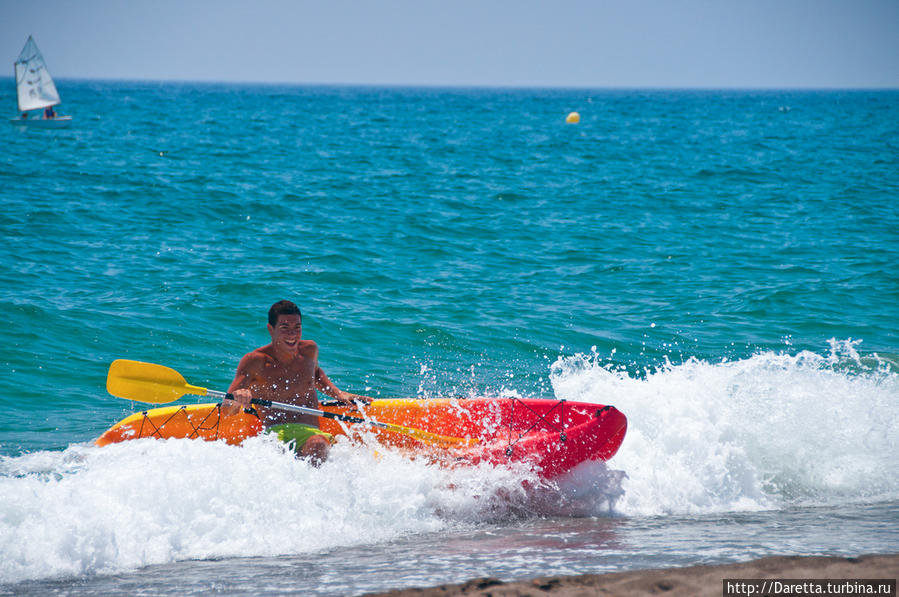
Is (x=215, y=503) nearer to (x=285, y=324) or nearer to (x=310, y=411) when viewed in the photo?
(x=310, y=411)

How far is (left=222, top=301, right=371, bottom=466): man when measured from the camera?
5180 mm

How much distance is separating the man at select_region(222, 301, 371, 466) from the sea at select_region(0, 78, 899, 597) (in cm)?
19

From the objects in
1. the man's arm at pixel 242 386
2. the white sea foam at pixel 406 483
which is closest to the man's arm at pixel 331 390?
the white sea foam at pixel 406 483

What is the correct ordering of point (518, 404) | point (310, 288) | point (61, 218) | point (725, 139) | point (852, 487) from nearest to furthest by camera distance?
point (852, 487) → point (518, 404) → point (310, 288) → point (61, 218) → point (725, 139)

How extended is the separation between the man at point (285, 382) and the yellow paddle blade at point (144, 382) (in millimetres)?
412

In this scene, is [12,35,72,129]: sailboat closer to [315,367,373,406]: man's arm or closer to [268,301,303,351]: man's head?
[315,367,373,406]: man's arm

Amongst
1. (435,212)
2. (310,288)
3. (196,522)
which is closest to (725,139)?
(435,212)

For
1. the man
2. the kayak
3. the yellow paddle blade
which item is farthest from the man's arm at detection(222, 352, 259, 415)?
the yellow paddle blade

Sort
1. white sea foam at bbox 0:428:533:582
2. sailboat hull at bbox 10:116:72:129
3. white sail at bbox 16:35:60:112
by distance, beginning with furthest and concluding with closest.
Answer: white sail at bbox 16:35:60:112
sailboat hull at bbox 10:116:72:129
white sea foam at bbox 0:428:533:582

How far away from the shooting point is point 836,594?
320cm

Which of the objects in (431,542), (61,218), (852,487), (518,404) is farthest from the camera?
(61,218)

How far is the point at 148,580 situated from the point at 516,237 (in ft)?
35.0

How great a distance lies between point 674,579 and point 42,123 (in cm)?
3784

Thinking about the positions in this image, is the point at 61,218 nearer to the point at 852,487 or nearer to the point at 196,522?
the point at 196,522
